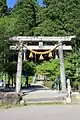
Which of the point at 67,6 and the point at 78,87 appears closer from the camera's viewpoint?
the point at 78,87

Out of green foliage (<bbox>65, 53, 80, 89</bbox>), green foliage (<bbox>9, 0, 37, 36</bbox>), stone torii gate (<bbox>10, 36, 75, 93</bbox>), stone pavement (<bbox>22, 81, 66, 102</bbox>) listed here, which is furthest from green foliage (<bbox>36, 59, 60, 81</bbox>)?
green foliage (<bbox>9, 0, 37, 36</bbox>)

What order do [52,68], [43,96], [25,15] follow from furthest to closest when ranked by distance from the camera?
[25,15]
[52,68]
[43,96]

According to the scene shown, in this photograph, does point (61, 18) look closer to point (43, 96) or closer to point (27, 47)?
point (27, 47)

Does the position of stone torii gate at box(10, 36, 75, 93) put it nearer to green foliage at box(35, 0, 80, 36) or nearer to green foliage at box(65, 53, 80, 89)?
green foliage at box(65, 53, 80, 89)

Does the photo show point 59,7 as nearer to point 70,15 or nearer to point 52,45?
point 70,15

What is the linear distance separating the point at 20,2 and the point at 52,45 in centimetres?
2117

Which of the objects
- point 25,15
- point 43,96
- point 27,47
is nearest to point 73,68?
point 27,47

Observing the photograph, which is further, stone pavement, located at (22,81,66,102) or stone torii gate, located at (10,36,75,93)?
stone torii gate, located at (10,36,75,93)

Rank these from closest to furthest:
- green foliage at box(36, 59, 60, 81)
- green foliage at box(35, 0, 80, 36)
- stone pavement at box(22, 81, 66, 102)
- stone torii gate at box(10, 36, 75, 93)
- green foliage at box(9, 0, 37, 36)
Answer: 1. stone pavement at box(22, 81, 66, 102)
2. stone torii gate at box(10, 36, 75, 93)
3. green foliage at box(36, 59, 60, 81)
4. green foliage at box(35, 0, 80, 36)
5. green foliage at box(9, 0, 37, 36)

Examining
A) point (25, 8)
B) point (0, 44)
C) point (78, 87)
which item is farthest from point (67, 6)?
point (0, 44)

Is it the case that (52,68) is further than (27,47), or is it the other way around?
(52,68)

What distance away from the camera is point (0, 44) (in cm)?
1920

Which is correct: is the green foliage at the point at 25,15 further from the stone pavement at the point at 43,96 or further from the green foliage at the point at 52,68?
the stone pavement at the point at 43,96

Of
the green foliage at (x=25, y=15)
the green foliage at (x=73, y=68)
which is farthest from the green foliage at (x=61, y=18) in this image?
the green foliage at (x=73, y=68)
